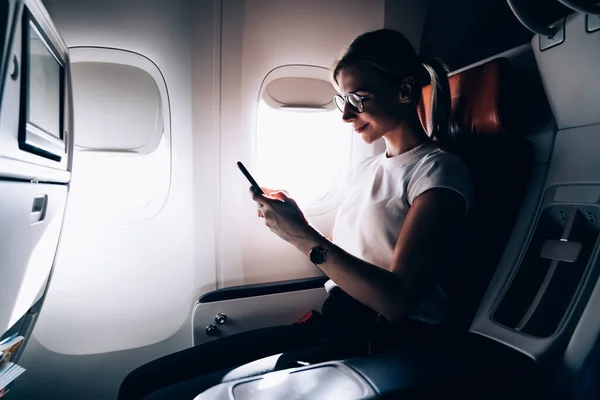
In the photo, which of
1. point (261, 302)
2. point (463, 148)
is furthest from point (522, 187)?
point (261, 302)

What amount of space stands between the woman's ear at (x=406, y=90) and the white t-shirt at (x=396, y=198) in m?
0.16

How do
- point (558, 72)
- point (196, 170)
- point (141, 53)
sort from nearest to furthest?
point (558, 72) → point (141, 53) → point (196, 170)

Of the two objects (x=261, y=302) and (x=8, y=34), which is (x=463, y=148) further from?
(x=8, y=34)

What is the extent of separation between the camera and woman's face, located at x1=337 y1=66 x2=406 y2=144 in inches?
51.9

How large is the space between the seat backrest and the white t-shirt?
0.09 m

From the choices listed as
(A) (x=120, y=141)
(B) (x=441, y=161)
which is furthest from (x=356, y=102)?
(A) (x=120, y=141)

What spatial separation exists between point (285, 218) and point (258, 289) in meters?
0.57

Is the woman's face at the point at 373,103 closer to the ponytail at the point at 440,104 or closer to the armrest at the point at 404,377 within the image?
the ponytail at the point at 440,104

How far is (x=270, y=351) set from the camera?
4.61 ft

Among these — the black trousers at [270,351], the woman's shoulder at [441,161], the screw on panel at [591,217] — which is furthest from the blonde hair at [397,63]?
the black trousers at [270,351]

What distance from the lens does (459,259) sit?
1264mm

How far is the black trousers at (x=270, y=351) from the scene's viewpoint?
3.87 ft

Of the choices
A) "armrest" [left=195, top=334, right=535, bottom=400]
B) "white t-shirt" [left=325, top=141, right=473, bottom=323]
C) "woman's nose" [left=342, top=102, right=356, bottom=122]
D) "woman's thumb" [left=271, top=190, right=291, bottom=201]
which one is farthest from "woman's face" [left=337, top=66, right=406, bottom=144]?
"armrest" [left=195, top=334, right=535, bottom=400]

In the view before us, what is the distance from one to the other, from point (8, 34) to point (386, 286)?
0.95 metres
